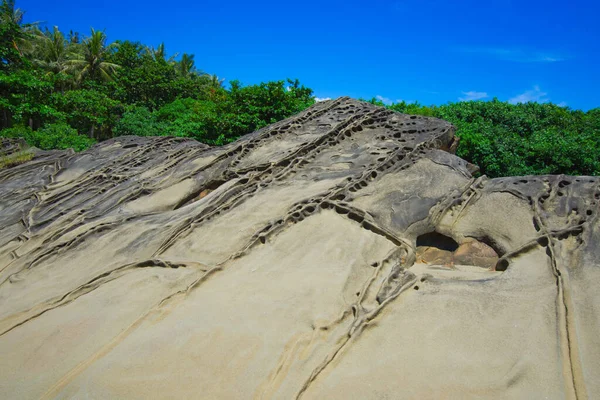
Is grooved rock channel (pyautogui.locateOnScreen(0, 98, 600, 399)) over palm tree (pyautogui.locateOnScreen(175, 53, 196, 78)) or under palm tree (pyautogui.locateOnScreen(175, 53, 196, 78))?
under

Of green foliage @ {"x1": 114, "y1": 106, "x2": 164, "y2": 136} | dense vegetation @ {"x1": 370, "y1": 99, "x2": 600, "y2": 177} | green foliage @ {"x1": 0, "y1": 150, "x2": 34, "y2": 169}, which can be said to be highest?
green foliage @ {"x1": 114, "y1": 106, "x2": 164, "y2": 136}

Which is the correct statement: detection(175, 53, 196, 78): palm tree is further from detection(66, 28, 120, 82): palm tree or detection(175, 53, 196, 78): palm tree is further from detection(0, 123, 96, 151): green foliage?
detection(0, 123, 96, 151): green foliage

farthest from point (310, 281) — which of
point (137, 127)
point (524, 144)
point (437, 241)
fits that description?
point (137, 127)

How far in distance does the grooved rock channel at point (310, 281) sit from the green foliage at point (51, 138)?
5045 millimetres

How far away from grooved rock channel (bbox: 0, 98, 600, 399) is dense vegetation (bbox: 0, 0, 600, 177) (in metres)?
4.94

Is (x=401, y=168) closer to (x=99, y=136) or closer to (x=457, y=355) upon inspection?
(x=457, y=355)

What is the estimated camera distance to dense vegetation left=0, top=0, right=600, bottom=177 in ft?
34.3

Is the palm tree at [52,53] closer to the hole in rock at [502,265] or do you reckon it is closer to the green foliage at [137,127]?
the green foliage at [137,127]

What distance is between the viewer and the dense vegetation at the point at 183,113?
10.5m

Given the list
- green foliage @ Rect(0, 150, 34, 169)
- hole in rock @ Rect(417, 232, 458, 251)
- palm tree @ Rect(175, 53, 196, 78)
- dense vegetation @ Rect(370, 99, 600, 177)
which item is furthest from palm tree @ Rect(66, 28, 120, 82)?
hole in rock @ Rect(417, 232, 458, 251)

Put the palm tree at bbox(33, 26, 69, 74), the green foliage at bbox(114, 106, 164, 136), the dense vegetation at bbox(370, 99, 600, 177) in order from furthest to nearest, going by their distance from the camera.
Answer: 1. the palm tree at bbox(33, 26, 69, 74)
2. the green foliage at bbox(114, 106, 164, 136)
3. the dense vegetation at bbox(370, 99, 600, 177)

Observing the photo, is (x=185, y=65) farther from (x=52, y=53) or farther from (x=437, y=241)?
(x=437, y=241)

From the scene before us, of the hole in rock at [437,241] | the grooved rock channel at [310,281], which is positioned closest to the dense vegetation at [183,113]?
the grooved rock channel at [310,281]

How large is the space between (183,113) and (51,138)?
6921mm
